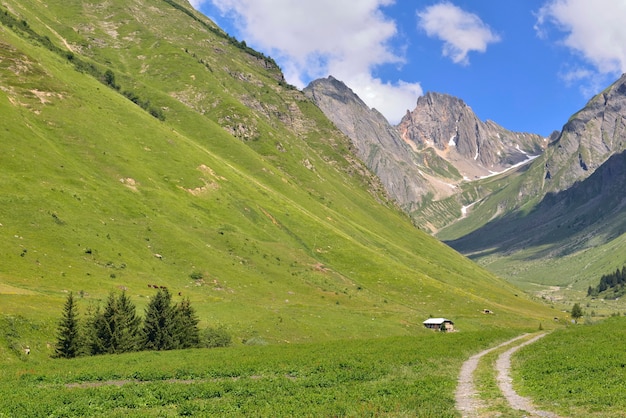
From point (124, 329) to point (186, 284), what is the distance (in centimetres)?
3279

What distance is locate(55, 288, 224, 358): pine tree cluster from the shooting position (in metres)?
49.2

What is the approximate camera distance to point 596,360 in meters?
36.4

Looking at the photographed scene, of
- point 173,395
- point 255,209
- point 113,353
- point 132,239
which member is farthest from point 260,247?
point 173,395

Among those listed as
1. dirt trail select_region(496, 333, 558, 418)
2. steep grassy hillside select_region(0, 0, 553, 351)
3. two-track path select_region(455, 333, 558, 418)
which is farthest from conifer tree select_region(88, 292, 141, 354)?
dirt trail select_region(496, 333, 558, 418)

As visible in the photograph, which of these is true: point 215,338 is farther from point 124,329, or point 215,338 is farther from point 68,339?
point 68,339

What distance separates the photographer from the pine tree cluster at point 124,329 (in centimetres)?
4922

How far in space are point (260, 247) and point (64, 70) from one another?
91.1m

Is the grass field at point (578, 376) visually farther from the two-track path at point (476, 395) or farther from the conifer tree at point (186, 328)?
the conifer tree at point (186, 328)

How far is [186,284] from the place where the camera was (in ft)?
285

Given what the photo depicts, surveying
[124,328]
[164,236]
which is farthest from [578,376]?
[164,236]

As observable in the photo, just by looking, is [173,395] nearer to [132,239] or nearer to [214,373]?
[214,373]

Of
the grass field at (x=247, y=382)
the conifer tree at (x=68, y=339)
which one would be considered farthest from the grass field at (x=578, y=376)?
the conifer tree at (x=68, y=339)

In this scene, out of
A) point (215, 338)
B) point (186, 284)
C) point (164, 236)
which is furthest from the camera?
point (164, 236)

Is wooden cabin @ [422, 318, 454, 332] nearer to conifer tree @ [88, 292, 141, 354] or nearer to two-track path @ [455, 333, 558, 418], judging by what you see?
two-track path @ [455, 333, 558, 418]
